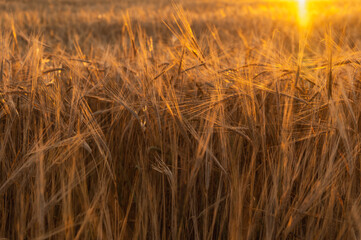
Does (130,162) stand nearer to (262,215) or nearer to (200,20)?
Answer: (262,215)

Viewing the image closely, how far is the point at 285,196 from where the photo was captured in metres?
0.54

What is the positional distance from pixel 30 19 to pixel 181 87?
7.28 meters

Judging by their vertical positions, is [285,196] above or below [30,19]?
below

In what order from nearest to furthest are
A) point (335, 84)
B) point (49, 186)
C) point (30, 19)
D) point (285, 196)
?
point (285, 196) → point (49, 186) → point (335, 84) → point (30, 19)

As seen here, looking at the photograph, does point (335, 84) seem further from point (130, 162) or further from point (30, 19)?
point (30, 19)

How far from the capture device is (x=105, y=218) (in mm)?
551

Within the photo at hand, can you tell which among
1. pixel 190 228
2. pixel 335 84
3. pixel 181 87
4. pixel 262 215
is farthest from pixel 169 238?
pixel 335 84

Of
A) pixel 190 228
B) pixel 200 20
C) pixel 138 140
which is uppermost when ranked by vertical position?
pixel 200 20

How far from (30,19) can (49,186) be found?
739cm

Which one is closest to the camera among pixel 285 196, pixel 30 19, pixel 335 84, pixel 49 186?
pixel 285 196

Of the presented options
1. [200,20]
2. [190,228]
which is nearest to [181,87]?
[190,228]

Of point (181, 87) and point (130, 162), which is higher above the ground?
point (181, 87)

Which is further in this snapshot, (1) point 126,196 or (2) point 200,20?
(2) point 200,20

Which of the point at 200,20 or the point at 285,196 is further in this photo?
the point at 200,20
